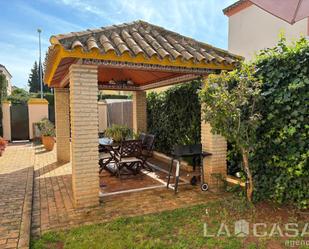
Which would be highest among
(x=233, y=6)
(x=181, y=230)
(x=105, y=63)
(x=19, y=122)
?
(x=233, y=6)

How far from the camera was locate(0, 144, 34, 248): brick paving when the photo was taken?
3.43 metres

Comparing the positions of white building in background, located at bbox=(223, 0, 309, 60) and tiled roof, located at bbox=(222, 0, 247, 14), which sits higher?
tiled roof, located at bbox=(222, 0, 247, 14)

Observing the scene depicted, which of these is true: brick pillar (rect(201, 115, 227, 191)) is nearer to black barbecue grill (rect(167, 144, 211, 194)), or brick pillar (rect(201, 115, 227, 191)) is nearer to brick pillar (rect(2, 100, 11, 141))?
black barbecue grill (rect(167, 144, 211, 194))

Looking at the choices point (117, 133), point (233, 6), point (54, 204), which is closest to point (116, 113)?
point (117, 133)

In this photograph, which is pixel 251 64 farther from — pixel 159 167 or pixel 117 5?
pixel 117 5

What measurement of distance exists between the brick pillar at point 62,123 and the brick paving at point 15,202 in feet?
3.45

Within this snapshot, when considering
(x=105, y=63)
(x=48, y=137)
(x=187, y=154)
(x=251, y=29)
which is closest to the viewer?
(x=105, y=63)

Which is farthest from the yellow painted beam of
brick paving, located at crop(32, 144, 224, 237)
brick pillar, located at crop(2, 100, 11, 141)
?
brick pillar, located at crop(2, 100, 11, 141)

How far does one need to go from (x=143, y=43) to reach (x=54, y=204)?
11.9 ft

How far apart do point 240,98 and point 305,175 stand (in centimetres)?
158

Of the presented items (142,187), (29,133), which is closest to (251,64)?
(142,187)

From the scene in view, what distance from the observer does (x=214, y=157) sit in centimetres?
564

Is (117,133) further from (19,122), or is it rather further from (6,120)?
(6,120)

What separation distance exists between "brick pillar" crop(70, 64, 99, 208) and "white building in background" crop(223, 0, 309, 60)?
719 cm
